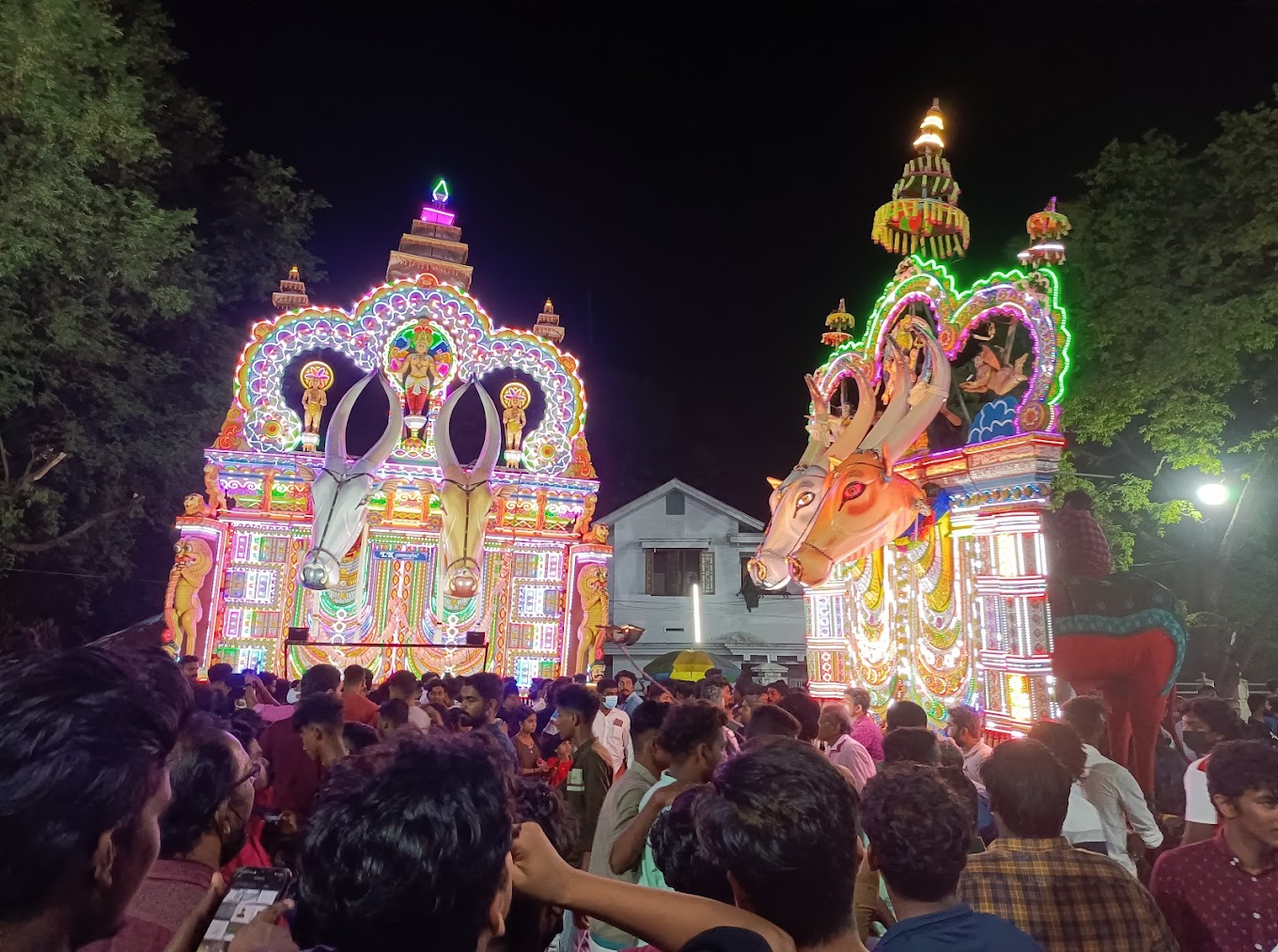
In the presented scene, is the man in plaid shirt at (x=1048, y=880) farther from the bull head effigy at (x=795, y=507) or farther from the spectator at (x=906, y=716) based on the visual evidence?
the bull head effigy at (x=795, y=507)

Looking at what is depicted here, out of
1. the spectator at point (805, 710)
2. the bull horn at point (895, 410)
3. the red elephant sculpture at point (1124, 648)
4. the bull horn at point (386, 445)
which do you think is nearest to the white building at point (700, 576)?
the bull horn at point (386, 445)

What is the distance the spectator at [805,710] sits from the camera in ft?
19.4

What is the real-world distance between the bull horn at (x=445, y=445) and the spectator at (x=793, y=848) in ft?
43.0

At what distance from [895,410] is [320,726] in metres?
8.29

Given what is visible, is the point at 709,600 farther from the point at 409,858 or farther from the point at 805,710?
the point at 409,858

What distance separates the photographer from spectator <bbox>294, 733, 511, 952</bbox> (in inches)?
58.4

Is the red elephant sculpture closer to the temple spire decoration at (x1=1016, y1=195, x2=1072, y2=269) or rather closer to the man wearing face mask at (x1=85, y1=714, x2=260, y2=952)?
the temple spire decoration at (x1=1016, y1=195, x2=1072, y2=269)

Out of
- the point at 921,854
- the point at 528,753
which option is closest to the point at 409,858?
the point at 921,854

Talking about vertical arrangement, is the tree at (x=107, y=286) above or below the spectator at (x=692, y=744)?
above

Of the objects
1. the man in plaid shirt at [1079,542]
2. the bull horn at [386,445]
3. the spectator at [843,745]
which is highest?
Result: the bull horn at [386,445]

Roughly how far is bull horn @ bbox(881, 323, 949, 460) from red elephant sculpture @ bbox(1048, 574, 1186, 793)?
2470 mm

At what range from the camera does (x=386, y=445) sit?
47.7ft

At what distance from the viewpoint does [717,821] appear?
6.59 ft

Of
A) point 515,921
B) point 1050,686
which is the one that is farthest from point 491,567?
point 515,921
